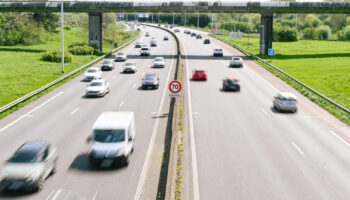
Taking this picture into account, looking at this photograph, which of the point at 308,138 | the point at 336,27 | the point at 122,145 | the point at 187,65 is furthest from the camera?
the point at 336,27

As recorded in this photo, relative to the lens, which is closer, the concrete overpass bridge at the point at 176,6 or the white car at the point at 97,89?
the white car at the point at 97,89

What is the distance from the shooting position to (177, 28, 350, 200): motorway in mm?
16781

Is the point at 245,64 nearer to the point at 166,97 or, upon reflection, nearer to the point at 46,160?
the point at 166,97

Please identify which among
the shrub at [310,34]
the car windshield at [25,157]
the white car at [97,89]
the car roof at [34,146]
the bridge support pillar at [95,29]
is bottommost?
the car windshield at [25,157]

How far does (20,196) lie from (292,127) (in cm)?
1785

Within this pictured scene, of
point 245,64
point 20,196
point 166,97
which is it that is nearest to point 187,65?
point 245,64

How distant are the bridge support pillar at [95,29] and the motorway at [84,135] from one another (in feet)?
106

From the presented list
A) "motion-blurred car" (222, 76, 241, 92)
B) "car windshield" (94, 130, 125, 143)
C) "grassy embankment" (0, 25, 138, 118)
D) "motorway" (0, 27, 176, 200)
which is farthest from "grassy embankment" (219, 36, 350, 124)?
"grassy embankment" (0, 25, 138, 118)

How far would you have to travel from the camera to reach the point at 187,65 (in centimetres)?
6059

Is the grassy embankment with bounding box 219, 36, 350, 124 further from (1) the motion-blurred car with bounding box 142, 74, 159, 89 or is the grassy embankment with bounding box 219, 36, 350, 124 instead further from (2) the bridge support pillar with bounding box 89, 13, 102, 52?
(2) the bridge support pillar with bounding box 89, 13, 102, 52

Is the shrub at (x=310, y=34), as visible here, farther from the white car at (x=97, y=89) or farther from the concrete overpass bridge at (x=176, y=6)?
the white car at (x=97, y=89)

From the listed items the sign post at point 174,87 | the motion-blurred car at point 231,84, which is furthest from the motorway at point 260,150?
the sign post at point 174,87

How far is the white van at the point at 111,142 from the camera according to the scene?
737 inches

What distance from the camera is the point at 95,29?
76.4m
